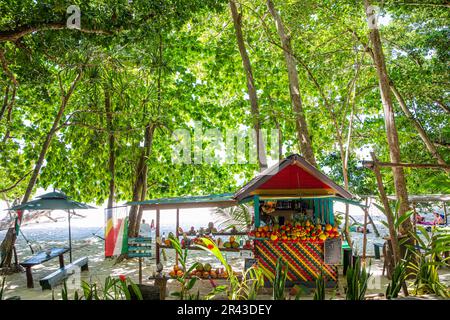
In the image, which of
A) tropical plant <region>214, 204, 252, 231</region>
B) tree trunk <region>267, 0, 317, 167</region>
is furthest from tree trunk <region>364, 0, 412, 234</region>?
tropical plant <region>214, 204, 252, 231</region>

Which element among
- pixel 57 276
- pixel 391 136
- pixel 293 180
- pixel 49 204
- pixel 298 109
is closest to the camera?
pixel 293 180

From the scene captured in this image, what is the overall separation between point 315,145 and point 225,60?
5.54 metres

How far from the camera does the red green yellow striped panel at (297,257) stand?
7781 millimetres

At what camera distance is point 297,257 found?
25.6 feet

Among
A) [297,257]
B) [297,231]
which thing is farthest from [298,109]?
[297,257]

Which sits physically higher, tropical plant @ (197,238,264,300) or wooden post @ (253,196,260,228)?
wooden post @ (253,196,260,228)

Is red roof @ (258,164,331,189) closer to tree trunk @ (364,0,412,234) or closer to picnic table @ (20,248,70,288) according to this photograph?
tree trunk @ (364,0,412,234)

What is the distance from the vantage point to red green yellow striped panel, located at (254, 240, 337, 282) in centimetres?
778

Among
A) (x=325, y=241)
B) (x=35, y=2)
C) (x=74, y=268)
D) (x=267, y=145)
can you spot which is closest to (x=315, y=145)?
(x=267, y=145)

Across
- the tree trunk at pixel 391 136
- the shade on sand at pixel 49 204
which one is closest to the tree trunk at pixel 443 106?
the tree trunk at pixel 391 136

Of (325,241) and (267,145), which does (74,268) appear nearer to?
(325,241)

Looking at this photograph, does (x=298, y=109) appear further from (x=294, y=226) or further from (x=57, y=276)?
(x=57, y=276)

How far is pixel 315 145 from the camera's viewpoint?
54.6 ft

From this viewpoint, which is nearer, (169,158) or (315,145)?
(169,158)
